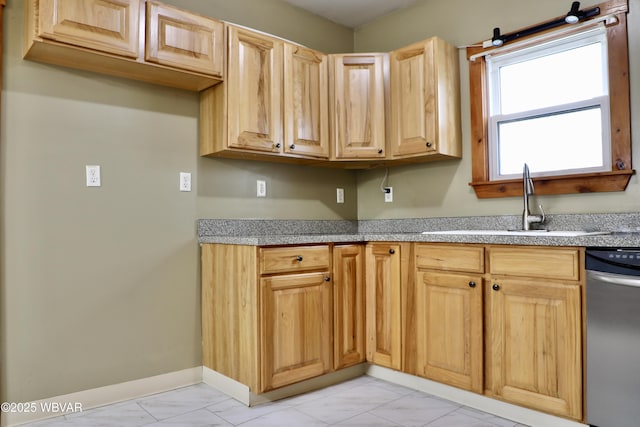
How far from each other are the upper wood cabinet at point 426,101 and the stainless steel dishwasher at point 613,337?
1.25 metres

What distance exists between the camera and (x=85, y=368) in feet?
7.86

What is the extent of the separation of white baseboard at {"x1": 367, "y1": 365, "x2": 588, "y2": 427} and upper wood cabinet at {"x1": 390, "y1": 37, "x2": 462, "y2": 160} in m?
1.41

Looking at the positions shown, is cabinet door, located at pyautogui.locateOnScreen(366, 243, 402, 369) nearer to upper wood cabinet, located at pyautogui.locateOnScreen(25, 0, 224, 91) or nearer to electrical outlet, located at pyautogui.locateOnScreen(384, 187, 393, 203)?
electrical outlet, located at pyautogui.locateOnScreen(384, 187, 393, 203)

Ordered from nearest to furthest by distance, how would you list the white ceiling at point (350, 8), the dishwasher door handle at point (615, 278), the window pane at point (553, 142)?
the dishwasher door handle at point (615, 278), the window pane at point (553, 142), the white ceiling at point (350, 8)

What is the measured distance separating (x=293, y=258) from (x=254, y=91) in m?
1.05

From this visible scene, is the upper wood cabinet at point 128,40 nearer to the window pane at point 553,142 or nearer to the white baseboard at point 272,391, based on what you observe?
the white baseboard at point 272,391

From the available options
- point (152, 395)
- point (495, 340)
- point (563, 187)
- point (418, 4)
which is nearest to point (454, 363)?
point (495, 340)

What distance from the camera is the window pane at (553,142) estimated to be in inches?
100

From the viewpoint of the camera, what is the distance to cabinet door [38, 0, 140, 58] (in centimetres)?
207

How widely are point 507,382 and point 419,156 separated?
1468mm

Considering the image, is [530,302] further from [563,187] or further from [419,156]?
[419,156]

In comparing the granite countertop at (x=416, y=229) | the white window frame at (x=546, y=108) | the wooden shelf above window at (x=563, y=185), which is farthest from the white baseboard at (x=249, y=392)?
the white window frame at (x=546, y=108)

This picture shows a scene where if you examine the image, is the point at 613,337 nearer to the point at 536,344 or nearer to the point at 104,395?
the point at 536,344

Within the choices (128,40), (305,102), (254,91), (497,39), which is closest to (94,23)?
(128,40)
